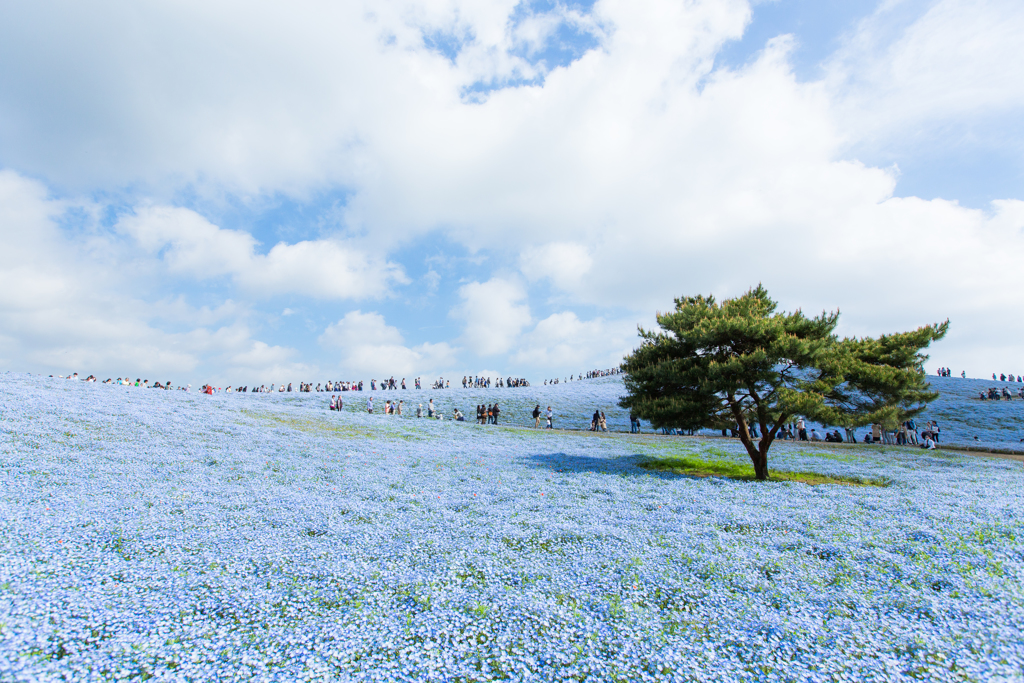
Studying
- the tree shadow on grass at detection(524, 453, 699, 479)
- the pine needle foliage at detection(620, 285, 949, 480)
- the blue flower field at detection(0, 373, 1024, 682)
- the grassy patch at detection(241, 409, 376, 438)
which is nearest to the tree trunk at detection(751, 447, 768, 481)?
the pine needle foliage at detection(620, 285, 949, 480)

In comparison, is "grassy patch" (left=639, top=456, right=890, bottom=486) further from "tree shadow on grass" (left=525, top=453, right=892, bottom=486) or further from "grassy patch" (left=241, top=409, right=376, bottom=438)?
"grassy patch" (left=241, top=409, right=376, bottom=438)

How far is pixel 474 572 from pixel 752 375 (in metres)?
13.6

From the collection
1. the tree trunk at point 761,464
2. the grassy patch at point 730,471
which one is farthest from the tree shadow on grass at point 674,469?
the tree trunk at point 761,464

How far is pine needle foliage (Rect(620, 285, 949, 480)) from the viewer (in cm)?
1755

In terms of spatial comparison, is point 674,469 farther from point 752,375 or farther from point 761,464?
point 752,375

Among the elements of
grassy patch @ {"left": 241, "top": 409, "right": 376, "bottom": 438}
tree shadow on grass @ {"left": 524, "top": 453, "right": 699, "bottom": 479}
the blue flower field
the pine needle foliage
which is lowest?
the blue flower field

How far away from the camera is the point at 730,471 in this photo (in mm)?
20375

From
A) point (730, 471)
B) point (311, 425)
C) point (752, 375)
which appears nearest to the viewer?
point (752, 375)

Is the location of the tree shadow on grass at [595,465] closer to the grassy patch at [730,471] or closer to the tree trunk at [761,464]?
the grassy patch at [730,471]

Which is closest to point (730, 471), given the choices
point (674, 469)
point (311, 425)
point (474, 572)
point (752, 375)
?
point (674, 469)

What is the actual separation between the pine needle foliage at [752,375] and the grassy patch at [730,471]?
1191 mm

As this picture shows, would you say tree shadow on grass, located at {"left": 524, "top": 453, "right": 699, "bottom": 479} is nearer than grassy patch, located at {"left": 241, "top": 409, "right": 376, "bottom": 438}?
Yes

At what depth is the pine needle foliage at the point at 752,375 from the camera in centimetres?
1755

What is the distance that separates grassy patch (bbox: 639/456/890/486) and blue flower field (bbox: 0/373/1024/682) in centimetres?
144
